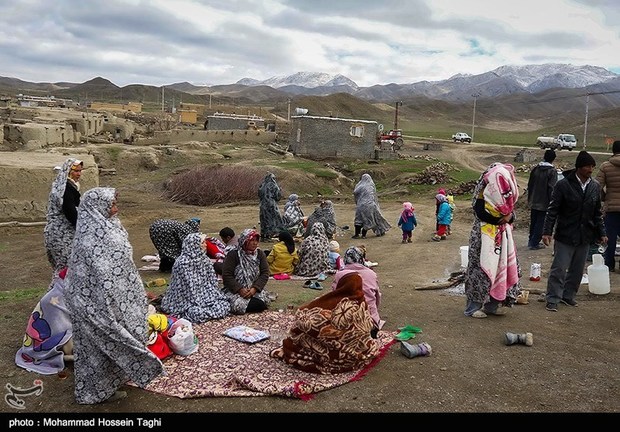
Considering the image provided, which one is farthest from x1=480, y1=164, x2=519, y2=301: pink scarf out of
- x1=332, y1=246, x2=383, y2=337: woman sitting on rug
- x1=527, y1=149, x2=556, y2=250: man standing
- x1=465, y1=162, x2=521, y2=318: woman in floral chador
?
x1=527, y1=149, x2=556, y2=250: man standing

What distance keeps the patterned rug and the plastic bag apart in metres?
0.06

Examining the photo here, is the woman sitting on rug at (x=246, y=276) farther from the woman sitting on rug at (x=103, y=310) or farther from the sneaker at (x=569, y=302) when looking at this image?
the sneaker at (x=569, y=302)

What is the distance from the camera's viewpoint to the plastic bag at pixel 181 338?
497cm

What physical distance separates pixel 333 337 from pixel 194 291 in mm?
2100

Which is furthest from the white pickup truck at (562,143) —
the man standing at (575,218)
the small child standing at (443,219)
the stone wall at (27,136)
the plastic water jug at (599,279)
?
the man standing at (575,218)

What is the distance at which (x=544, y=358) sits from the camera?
501 cm

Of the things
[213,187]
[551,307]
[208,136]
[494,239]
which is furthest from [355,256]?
[208,136]

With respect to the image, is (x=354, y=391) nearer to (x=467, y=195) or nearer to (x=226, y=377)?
(x=226, y=377)

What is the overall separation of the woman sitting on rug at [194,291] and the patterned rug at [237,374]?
49 centimetres

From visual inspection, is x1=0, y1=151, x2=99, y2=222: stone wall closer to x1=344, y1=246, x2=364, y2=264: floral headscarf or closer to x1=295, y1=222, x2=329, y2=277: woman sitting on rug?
x1=295, y1=222, x2=329, y2=277: woman sitting on rug

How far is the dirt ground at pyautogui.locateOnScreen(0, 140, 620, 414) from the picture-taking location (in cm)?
411

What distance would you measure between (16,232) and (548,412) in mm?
11352
